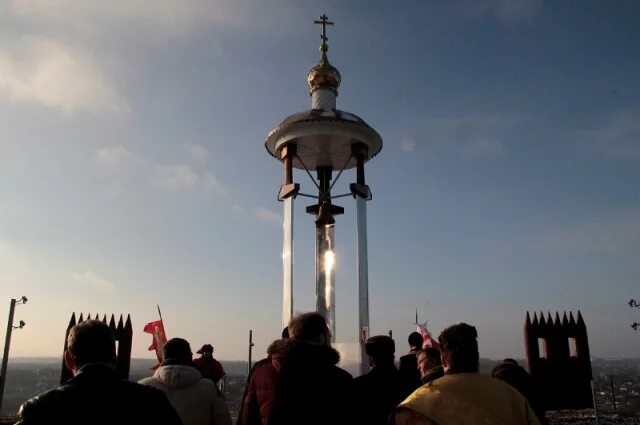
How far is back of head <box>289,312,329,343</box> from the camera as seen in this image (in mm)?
3707

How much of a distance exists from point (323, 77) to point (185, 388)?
14.6 m

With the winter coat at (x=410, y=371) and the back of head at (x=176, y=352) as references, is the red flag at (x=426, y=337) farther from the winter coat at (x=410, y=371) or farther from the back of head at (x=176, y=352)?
the back of head at (x=176, y=352)

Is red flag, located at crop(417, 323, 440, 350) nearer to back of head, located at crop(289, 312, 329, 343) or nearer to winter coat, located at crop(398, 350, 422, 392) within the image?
winter coat, located at crop(398, 350, 422, 392)

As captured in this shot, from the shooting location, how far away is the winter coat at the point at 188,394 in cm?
463

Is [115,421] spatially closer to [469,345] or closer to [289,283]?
[469,345]

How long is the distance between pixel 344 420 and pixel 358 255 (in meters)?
11.6

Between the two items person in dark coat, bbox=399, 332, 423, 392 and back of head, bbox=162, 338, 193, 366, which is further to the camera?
person in dark coat, bbox=399, 332, 423, 392

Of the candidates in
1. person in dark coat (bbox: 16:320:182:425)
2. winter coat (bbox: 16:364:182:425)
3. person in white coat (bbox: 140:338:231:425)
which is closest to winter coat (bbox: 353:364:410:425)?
person in white coat (bbox: 140:338:231:425)

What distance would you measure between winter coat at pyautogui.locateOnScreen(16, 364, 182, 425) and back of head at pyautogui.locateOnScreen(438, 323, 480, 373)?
1651 millimetres

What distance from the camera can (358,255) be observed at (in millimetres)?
15062

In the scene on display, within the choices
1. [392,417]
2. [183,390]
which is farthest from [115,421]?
[183,390]

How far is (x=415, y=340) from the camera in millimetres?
7441

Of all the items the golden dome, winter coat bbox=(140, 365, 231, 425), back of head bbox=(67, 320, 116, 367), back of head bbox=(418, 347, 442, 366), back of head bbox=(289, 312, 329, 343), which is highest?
the golden dome

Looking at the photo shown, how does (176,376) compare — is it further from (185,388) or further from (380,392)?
(380,392)
